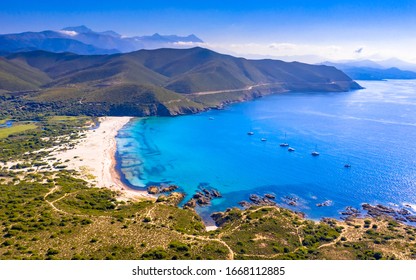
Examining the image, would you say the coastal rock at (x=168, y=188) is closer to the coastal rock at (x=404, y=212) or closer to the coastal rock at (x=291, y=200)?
the coastal rock at (x=291, y=200)

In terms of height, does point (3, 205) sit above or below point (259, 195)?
above

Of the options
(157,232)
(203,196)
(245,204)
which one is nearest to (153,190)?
(203,196)

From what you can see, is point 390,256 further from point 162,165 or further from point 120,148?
point 120,148

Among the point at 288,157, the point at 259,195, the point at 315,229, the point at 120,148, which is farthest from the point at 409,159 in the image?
the point at 120,148

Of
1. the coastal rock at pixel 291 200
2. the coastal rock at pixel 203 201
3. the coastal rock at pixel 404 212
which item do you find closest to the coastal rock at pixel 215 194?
the coastal rock at pixel 203 201

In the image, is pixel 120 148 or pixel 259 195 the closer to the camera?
pixel 259 195

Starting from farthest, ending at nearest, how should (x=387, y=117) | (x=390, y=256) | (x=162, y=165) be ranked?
(x=387, y=117) → (x=162, y=165) → (x=390, y=256)

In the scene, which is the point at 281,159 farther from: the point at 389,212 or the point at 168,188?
the point at 168,188

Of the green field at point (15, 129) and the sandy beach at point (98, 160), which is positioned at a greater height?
the green field at point (15, 129)

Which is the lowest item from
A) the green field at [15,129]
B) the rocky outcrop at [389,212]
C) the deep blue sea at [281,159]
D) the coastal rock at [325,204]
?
the coastal rock at [325,204]
